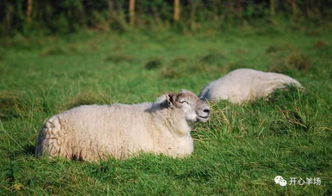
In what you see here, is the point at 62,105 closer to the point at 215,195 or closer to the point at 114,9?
the point at 215,195

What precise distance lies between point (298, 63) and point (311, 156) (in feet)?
18.2

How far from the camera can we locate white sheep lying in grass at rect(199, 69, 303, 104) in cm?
746

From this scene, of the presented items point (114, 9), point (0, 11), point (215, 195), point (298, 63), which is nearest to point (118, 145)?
point (215, 195)

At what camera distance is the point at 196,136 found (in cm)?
608

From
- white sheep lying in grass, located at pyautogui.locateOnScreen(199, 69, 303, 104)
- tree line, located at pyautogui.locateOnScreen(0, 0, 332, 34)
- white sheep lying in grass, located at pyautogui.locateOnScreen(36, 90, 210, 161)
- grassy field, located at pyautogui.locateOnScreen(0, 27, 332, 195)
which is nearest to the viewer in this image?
grassy field, located at pyautogui.locateOnScreen(0, 27, 332, 195)

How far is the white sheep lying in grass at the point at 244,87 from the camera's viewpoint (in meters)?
7.46

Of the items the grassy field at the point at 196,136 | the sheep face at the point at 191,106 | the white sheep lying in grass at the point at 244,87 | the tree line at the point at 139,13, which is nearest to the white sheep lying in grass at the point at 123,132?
the sheep face at the point at 191,106

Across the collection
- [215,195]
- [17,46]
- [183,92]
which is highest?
[183,92]

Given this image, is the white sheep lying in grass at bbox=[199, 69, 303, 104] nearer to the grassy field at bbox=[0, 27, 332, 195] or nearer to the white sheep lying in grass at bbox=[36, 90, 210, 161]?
the grassy field at bbox=[0, 27, 332, 195]

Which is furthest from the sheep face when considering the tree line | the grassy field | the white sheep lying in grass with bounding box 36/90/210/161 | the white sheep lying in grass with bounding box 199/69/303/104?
the tree line

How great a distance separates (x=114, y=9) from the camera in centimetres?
2033

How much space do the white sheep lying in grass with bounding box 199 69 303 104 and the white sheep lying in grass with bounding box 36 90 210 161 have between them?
177cm

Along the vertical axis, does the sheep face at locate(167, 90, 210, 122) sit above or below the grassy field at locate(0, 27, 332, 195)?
above

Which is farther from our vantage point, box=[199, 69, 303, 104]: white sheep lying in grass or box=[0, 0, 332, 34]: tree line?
box=[0, 0, 332, 34]: tree line
